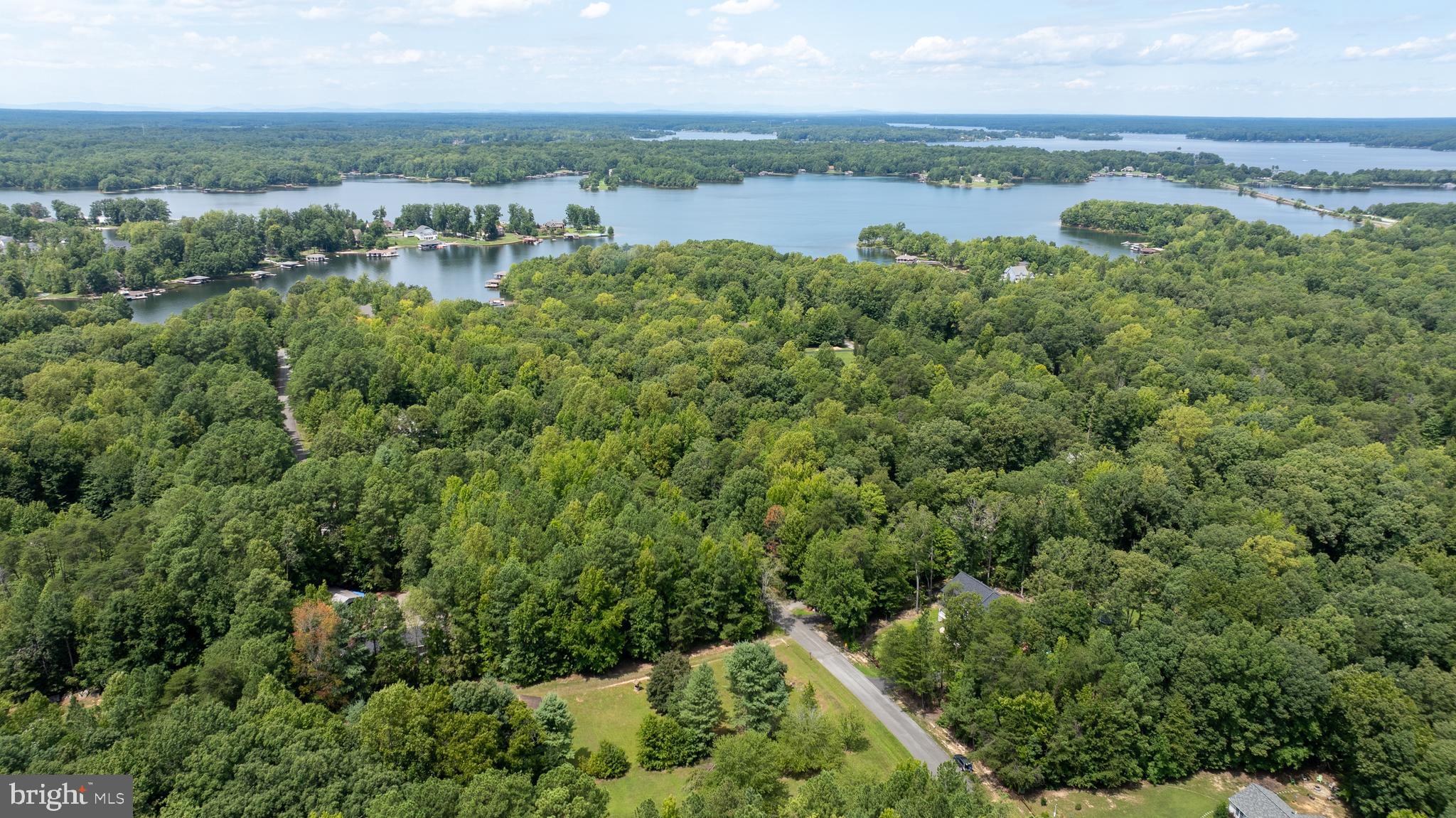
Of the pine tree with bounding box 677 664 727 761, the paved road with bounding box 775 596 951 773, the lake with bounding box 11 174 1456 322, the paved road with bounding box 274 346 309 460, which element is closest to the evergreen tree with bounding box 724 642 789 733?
the pine tree with bounding box 677 664 727 761

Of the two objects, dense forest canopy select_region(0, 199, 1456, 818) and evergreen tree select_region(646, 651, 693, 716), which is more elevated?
dense forest canopy select_region(0, 199, 1456, 818)

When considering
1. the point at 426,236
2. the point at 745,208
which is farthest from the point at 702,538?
the point at 745,208

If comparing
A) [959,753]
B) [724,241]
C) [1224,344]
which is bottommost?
[959,753]

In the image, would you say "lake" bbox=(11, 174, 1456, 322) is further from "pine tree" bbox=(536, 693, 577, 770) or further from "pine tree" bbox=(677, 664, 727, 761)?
"pine tree" bbox=(677, 664, 727, 761)

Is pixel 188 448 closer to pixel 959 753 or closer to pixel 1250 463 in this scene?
pixel 959 753

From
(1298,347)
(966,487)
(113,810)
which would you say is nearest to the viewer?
(113,810)

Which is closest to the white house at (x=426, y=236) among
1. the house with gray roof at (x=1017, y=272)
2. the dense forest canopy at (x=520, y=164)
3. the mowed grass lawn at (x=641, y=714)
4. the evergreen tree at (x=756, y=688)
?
the dense forest canopy at (x=520, y=164)

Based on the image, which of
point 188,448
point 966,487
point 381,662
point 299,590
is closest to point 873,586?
point 966,487
